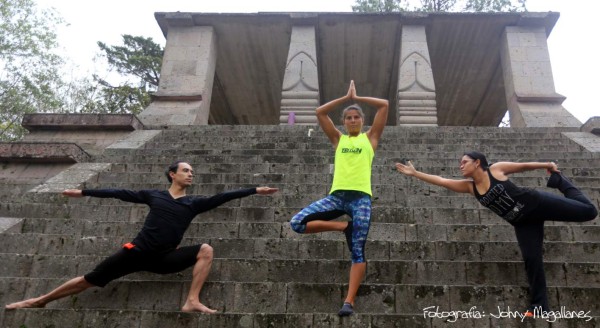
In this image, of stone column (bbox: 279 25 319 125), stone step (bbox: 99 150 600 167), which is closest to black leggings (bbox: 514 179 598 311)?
stone step (bbox: 99 150 600 167)

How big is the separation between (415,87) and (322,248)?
7979 millimetres

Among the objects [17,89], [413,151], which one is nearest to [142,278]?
[413,151]

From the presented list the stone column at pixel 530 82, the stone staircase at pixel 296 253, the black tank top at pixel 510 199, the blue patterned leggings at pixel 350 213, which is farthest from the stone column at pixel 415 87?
the blue patterned leggings at pixel 350 213

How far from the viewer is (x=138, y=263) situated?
139 inches

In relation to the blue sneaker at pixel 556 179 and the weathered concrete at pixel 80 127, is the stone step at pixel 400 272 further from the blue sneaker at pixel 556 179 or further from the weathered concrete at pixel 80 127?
the weathered concrete at pixel 80 127

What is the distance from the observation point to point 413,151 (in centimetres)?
758

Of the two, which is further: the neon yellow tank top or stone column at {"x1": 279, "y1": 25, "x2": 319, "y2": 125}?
stone column at {"x1": 279, "y1": 25, "x2": 319, "y2": 125}

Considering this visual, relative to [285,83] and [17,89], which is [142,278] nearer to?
[285,83]

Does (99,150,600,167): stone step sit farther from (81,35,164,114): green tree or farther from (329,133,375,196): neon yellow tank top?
(81,35,164,114): green tree

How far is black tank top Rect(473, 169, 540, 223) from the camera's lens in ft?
10.9

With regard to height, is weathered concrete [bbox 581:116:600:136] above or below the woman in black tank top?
above

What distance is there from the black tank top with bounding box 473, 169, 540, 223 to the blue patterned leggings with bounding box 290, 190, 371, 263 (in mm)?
931

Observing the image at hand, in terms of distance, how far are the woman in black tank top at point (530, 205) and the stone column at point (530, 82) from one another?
785 centimetres

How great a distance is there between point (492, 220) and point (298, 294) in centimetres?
254
